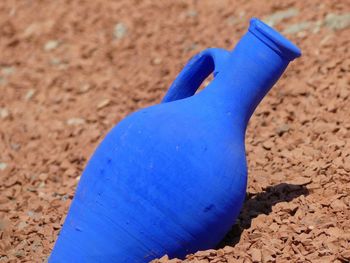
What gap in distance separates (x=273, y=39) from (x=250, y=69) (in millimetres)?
144

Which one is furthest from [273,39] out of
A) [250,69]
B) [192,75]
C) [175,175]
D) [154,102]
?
[154,102]

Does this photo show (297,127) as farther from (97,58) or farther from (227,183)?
(97,58)

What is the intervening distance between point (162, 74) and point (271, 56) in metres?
2.08

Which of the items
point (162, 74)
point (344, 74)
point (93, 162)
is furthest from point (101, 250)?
point (162, 74)

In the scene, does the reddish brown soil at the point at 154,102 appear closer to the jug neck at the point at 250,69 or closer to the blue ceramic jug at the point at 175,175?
the blue ceramic jug at the point at 175,175

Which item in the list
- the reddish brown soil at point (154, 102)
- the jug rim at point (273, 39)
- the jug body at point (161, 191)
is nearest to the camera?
the jug body at point (161, 191)

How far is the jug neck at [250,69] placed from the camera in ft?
10.0

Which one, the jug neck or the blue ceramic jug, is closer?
the blue ceramic jug

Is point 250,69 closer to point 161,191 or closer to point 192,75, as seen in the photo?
point 192,75

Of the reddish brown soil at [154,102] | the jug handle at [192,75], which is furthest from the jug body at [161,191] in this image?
the jug handle at [192,75]

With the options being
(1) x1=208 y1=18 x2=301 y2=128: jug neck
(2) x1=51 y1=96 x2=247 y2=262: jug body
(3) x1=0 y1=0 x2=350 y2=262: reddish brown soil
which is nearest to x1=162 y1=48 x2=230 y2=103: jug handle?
(1) x1=208 y1=18 x2=301 y2=128: jug neck

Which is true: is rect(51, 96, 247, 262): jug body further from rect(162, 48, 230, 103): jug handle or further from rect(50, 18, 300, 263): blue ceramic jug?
rect(162, 48, 230, 103): jug handle

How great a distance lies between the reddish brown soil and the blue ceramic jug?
157mm

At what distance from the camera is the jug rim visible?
3.03 metres
